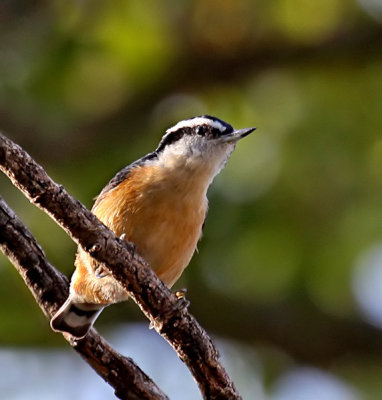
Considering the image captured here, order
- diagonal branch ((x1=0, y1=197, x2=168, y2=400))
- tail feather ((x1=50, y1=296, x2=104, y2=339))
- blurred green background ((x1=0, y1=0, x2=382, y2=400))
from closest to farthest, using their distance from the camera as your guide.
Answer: diagonal branch ((x1=0, y1=197, x2=168, y2=400))
tail feather ((x1=50, y1=296, x2=104, y2=339))
blurred green background ((x1=0, y1=0, x2=382, y2=400))

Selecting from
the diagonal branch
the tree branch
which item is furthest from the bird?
the tree branch

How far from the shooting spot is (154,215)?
4777mm

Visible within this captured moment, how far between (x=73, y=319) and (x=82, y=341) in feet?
0.96

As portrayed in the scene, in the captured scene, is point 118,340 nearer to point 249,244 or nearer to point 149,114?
point 249,244

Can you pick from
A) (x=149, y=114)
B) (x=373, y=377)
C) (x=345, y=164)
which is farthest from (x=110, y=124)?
(x=373, y=377)

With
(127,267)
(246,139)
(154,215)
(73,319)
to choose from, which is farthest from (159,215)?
(246,139)

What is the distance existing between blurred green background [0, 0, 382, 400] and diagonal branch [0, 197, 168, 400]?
197 centimetres

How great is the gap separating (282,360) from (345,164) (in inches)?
69.9

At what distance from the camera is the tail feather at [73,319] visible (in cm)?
473

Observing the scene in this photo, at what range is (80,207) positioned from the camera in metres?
3.63

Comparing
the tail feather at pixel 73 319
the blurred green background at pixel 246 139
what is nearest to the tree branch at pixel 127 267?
the tail feather at pixel 73 319

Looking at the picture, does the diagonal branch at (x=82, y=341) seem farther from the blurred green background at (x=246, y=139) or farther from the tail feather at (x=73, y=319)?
the blurred green background at (x=246, y=139)

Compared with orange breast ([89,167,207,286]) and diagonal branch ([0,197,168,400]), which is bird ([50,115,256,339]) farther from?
diagonal branch ([0,197,168,400])

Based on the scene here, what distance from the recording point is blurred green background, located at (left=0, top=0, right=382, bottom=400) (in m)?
6.96
